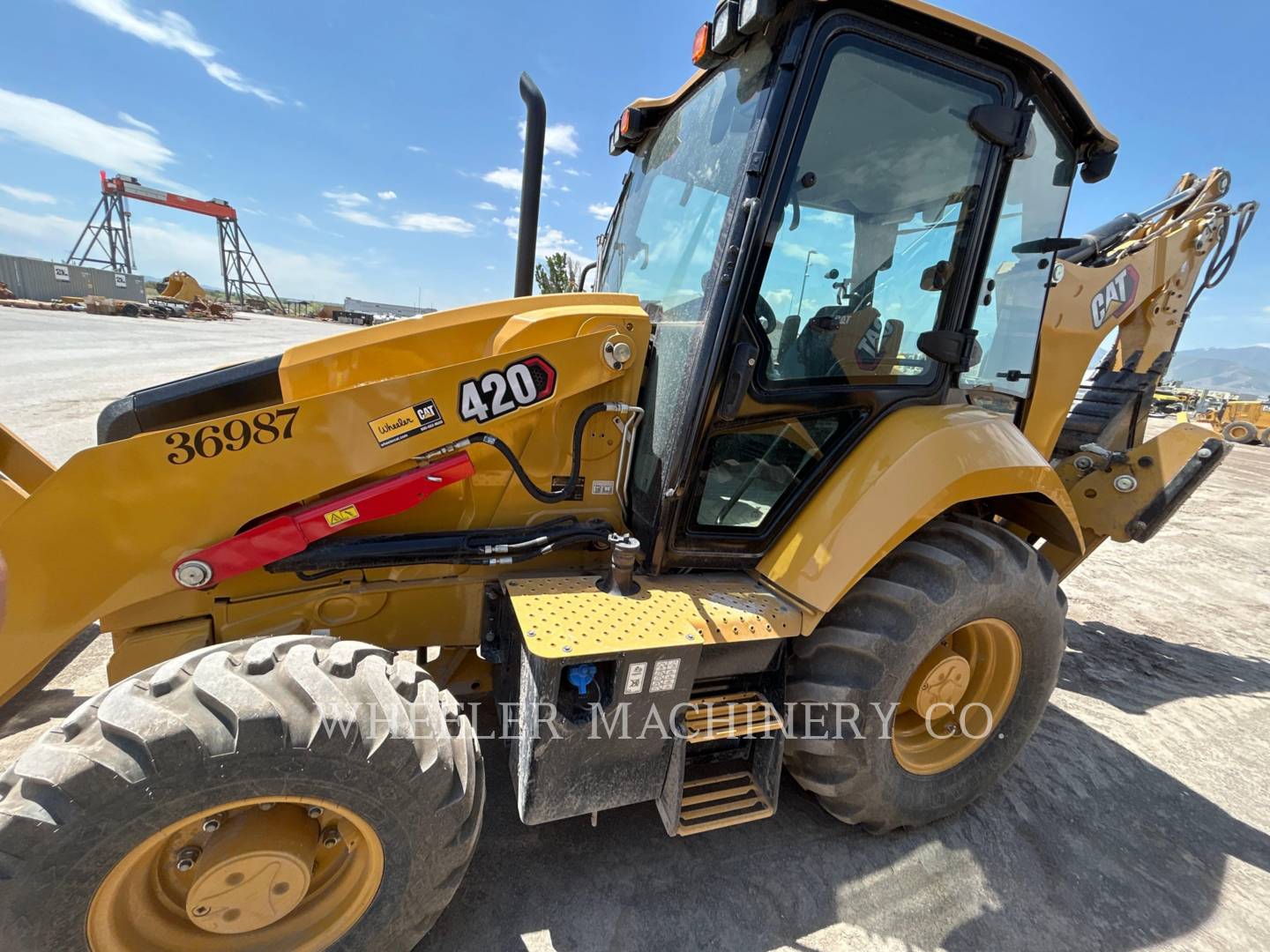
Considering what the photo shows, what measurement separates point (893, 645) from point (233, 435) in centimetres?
207

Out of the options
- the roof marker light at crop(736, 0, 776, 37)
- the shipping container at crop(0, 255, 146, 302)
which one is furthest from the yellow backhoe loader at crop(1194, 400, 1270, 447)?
the shipping container at crop(0, 255, 146, 302)

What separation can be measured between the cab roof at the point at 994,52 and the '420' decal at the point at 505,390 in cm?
129

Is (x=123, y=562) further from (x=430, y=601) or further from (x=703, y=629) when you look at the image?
(x=703, y=629)

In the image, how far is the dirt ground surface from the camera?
1908 millimetres

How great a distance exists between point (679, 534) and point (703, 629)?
15.0 inches

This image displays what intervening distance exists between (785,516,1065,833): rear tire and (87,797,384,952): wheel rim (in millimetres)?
1343

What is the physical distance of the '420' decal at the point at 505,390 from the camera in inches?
73.6

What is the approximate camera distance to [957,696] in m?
2.39

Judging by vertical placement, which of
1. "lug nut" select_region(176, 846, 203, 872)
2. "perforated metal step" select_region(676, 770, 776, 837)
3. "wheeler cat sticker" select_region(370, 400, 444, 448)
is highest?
"wheeler cat sticker" select_region(370, 400, 444, 448)

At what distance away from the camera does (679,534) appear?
2.09 metres

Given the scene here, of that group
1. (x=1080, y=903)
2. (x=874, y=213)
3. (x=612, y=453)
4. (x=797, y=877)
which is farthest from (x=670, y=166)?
(x=1080, y=903)

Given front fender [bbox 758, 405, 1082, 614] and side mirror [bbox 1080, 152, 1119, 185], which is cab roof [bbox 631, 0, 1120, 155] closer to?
side mirror [bbox 1080, 152, 1119, 185]

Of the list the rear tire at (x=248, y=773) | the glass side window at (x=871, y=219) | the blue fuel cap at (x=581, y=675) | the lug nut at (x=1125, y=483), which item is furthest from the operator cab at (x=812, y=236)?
the lug nut at (x=1125, y=483)

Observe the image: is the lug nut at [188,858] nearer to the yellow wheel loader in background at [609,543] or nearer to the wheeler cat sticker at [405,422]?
the yellow wheel loader in background at [609,543]
